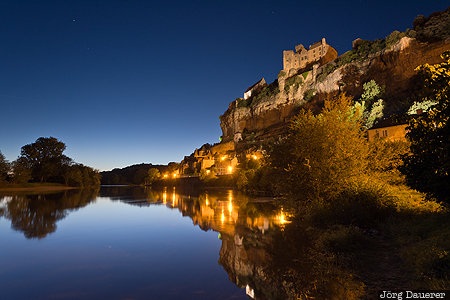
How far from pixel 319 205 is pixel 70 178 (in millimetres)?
94755

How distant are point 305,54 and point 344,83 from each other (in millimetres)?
41975

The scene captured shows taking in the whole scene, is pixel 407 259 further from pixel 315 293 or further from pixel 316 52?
pixel 316 52

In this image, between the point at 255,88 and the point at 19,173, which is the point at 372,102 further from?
the point at 19,173

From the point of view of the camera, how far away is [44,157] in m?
80.6

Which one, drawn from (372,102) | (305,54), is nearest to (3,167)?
(372,102)

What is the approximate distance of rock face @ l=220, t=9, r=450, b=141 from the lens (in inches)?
2441

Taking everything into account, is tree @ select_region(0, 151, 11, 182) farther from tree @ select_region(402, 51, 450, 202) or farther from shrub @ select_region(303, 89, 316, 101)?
shrub @ select_region(303, 89, 316, 101)

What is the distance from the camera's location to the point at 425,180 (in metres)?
6.85

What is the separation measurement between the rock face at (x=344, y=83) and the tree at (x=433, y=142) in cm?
6071

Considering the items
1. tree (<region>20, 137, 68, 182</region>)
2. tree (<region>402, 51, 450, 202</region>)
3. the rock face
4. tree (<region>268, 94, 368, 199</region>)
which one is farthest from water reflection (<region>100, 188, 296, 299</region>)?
tree (<region>20, 137, 68, 182</region>)

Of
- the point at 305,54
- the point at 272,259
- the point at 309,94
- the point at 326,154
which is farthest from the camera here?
the point at 305,54

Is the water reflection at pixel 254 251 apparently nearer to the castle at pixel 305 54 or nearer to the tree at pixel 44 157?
the tree at pixel 44 157

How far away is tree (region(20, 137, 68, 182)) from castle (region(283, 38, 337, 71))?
10689 cm

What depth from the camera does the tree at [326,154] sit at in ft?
47.6
